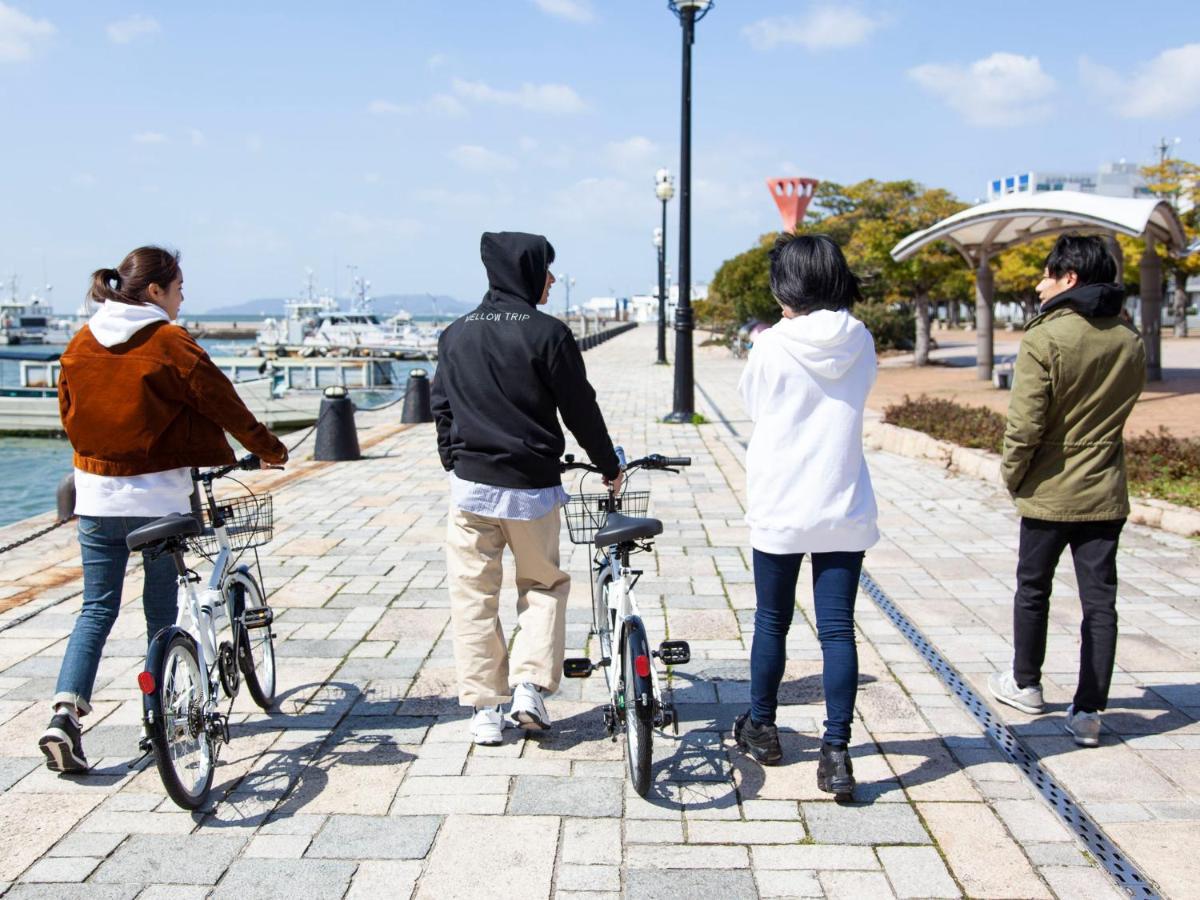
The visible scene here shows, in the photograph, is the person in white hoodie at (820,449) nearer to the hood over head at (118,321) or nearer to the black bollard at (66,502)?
the hood over head at (118,321)

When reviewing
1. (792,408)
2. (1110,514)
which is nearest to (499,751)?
(792,408)

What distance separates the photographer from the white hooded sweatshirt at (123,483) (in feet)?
11.7

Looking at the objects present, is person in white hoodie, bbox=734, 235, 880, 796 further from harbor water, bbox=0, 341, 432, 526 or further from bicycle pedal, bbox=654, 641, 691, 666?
harbor water, bbox=0, 341, 432, 526

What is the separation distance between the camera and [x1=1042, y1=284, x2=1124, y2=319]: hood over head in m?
3.73

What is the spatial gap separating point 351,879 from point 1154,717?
3129mm

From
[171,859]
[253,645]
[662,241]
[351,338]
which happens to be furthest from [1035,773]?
[351,338]

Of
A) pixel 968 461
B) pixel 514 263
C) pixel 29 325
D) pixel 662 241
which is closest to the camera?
pixel 514 263

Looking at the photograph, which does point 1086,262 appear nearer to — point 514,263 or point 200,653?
point 514,263

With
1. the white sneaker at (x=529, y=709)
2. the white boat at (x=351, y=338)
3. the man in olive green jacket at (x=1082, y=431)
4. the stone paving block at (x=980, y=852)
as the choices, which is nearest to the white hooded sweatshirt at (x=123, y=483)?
the white sneaker at (x=529, y=709)

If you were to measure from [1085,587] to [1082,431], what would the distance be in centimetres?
59

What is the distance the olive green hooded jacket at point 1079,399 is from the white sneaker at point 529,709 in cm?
198

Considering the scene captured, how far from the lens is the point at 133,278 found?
143 inches

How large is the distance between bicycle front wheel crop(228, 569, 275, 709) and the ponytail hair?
44.2 inches

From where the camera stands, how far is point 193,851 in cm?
314
